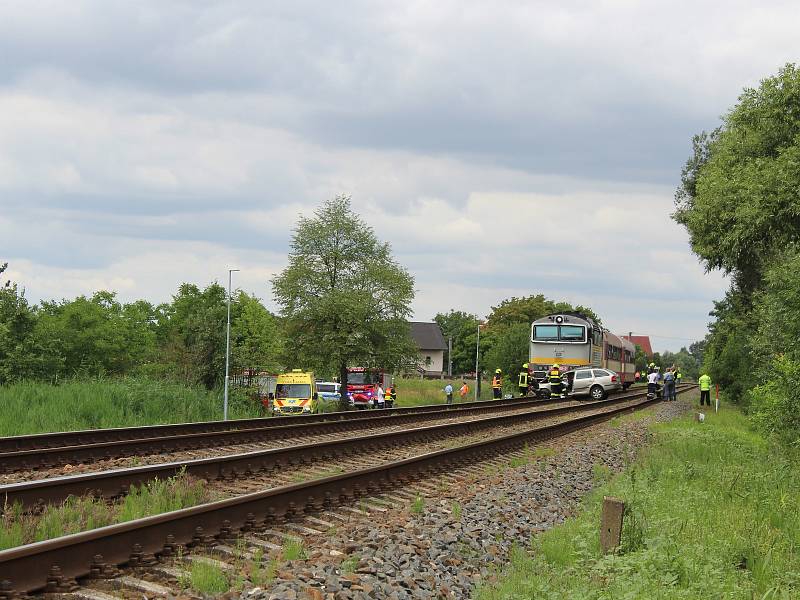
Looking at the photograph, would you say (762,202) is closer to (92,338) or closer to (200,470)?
(200,470)

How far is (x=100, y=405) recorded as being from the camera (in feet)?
71.9

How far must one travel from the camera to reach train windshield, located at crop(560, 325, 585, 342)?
41750 millimetres

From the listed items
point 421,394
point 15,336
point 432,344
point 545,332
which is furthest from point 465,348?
point 15,336

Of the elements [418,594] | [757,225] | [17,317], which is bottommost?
[418,594]

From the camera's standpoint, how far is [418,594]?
22.0ft

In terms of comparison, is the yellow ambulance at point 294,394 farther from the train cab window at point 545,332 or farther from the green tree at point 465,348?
the green tree at point 465,348

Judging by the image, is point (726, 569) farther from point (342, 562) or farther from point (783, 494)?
point (783, 494)

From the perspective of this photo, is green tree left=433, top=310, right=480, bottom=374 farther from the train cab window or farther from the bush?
the bush

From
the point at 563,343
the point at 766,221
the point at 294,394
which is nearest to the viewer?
the point at 766,221

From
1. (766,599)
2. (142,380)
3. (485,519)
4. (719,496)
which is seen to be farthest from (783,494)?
(142,380)

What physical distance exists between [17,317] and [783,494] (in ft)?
96.7

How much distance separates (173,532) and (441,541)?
2.53 meters

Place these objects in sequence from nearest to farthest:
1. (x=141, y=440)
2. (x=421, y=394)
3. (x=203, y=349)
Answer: (x=141, y=440) < (x=203, y=349) < (x=421, y=394)

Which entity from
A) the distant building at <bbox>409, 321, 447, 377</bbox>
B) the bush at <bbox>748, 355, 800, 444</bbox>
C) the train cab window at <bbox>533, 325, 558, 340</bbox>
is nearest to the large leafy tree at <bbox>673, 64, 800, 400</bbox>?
the bush at <bbox>748, 355, 800, 444</bbox>
